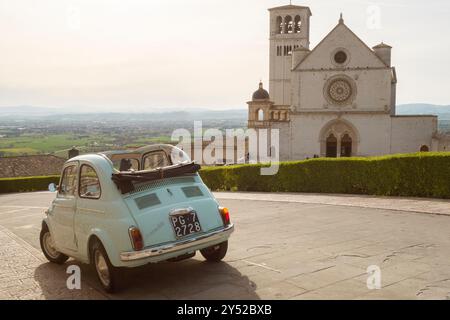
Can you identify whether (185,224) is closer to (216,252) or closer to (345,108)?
(216,252)

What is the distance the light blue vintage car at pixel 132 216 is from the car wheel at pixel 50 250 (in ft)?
1.25

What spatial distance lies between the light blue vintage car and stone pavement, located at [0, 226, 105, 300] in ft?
1.21

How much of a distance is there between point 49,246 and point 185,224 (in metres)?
3.20

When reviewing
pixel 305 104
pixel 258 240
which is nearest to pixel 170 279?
pixel 258 240

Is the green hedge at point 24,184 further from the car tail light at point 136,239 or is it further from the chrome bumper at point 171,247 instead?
the car tail light at point 136,239

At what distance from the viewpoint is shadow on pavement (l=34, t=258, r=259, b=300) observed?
6.04m

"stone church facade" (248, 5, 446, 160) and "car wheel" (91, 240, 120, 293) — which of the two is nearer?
"car wheel" (91, 240, 120, 293)

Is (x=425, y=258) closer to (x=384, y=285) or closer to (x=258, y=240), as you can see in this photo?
(x=384, y=285)

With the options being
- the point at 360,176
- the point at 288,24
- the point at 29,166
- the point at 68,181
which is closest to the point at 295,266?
the point at 68,181

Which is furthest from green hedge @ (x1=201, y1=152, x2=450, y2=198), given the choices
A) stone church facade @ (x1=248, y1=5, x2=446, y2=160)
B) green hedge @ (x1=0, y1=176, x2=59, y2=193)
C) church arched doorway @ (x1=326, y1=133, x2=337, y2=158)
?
green hedge @ (x1=0, y1=176, x2=59, y2=193)

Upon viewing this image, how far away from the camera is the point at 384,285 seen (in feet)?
19.7

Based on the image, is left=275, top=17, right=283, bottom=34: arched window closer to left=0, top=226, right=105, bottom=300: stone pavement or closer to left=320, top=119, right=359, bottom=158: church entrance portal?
left=320, top=119, right=359, bottom=158: church entrance portal

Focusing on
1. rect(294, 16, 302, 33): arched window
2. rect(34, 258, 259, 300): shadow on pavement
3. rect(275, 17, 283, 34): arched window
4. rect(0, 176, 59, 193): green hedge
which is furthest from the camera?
rect(275, 17, 283, 34): arched window

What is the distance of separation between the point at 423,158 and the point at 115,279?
1170cm
